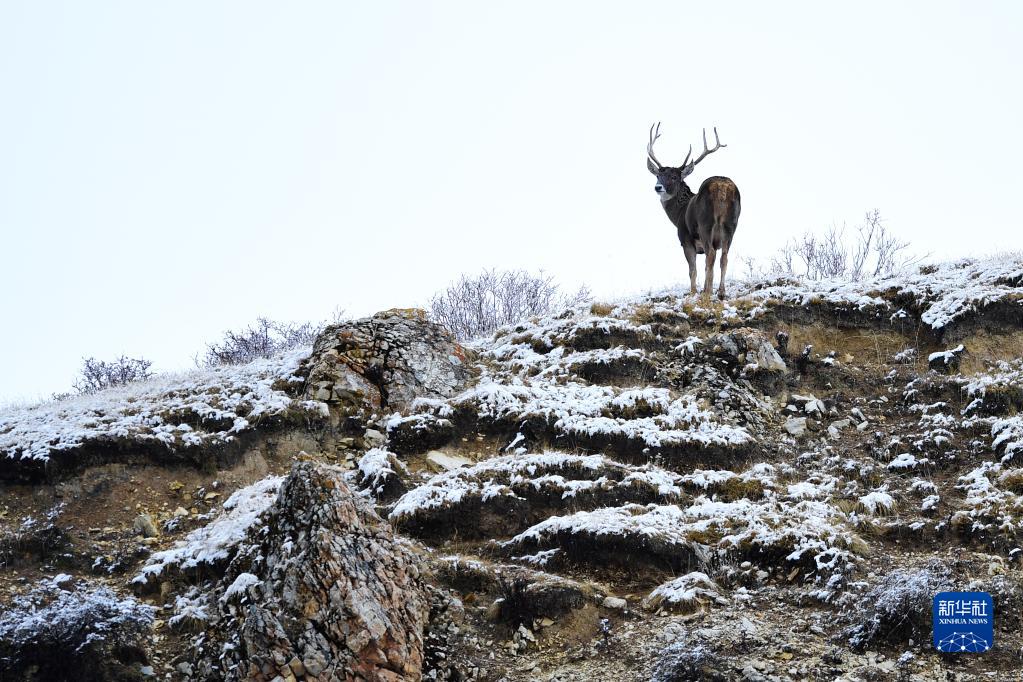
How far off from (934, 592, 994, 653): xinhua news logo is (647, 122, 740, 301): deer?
33.9 ft

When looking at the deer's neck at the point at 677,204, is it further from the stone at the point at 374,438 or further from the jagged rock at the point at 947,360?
the stone at the point at 374,438

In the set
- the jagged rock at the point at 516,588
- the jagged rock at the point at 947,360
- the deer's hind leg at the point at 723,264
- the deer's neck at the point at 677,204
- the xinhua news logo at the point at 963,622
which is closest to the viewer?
the xinhua news logo at the point at 963,622

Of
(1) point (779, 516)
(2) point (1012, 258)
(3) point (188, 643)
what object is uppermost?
(2) point (1012, 258)

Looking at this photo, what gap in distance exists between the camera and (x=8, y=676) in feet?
26.3

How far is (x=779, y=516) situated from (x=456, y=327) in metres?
18.9

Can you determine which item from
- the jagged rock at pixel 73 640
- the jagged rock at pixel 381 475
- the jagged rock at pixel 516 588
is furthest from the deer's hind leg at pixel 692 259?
the jagged rock at pixel 73 640

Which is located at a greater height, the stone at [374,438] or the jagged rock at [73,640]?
the stone at [374,438]

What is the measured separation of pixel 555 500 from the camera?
36.4 feet

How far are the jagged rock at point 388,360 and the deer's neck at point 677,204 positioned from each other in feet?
19.0

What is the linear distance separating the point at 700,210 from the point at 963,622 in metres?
10.9

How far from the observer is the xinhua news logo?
24.7 ft

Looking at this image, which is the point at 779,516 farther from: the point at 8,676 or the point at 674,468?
the point at 8,676

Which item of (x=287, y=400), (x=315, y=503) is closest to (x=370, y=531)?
(x=315, y=503)

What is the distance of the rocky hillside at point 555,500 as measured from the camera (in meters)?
8.12
